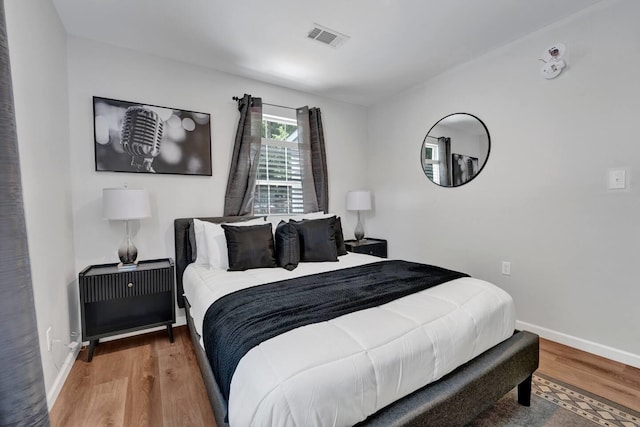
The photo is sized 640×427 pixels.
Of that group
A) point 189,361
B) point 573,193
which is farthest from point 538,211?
point 189,361

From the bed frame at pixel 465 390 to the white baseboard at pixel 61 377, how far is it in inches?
33.3

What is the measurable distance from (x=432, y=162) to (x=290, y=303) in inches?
100

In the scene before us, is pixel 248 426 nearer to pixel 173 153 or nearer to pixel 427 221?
pixel 173 153

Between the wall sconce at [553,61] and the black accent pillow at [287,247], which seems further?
the black accent pillow at [287,247]

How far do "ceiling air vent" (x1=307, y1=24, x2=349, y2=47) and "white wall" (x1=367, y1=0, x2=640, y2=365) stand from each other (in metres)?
1.34

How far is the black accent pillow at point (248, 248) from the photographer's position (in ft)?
7.50

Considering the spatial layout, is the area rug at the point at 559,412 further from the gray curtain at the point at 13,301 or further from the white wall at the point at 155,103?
the white wall at the point at 155,103

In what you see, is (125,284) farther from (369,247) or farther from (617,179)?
(617,179)

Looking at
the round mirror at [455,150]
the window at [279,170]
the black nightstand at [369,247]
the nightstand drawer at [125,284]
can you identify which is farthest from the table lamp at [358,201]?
the nightstand drawer at [125,284]

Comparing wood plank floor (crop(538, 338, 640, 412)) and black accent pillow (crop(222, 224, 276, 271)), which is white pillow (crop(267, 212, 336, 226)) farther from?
wood plank floor (crop(538, 338, 640, 412))

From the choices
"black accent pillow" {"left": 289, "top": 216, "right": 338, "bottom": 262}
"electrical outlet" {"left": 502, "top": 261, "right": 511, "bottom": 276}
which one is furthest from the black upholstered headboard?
"electrical outlet" {"left": 502, "top": 261, "right": 511, "bottom": 276}

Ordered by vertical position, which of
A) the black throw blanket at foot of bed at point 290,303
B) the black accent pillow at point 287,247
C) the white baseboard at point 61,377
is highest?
the black accent pillow at point 287,247

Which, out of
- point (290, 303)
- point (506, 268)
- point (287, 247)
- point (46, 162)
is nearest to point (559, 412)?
point (506, 268)

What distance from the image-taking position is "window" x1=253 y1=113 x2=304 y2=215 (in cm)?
332
